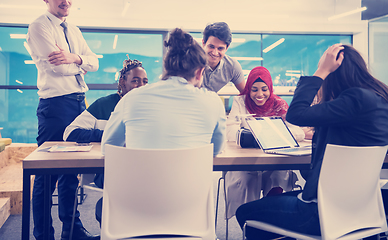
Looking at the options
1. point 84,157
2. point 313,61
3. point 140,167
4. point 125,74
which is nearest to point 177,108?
point 140,167

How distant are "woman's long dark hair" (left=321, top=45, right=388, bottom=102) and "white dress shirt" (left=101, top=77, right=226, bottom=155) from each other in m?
0.55

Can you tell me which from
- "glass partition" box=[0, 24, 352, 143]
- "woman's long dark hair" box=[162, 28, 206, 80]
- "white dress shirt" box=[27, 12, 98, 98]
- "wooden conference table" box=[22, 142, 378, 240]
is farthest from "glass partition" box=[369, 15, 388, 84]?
"woman's long dark hair" box=[162, 28, 206, 80]

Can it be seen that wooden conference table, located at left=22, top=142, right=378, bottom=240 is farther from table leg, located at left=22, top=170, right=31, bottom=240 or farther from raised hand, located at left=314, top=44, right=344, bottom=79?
raised hand, located at left=314, top=44, right=344, bottom=79

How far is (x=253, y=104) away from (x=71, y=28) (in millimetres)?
1456

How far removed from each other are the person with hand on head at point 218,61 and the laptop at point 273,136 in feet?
2.47

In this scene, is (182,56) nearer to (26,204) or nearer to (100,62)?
(26,204)

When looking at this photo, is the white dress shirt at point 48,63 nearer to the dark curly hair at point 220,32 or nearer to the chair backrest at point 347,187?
the dark curly hair at point 220,32

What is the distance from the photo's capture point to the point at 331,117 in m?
1.22

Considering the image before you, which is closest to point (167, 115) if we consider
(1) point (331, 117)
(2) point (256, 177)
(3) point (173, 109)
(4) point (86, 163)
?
(3) point (173, 109)

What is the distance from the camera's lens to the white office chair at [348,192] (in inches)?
44.6

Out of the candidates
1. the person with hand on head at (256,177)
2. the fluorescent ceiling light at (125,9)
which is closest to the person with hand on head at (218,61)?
the person with hand on head at (256,177)

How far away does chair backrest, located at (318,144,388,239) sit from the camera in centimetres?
113

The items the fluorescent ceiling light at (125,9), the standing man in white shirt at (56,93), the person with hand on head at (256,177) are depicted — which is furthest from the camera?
the fluorescent ceiling light at (125,9)

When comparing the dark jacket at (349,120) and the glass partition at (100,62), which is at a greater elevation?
the glass partition at (100,62)
